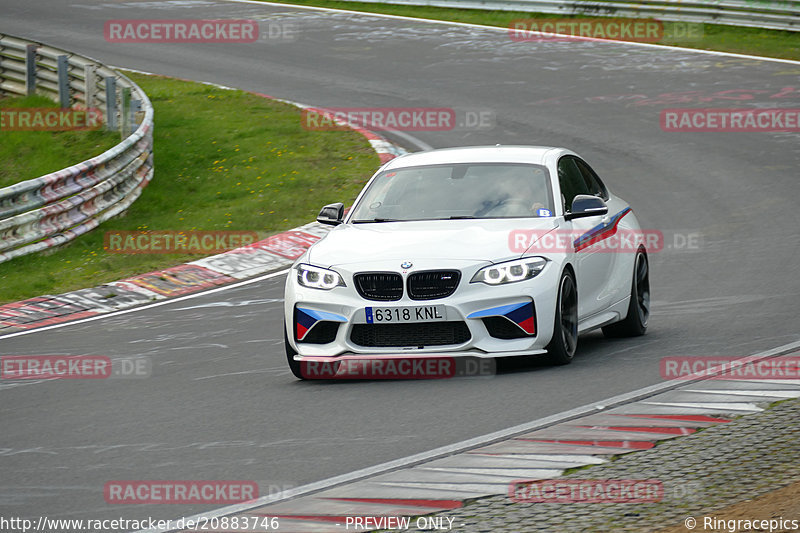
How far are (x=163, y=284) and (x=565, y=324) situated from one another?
5979mm

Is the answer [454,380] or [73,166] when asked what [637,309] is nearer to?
[454,380]

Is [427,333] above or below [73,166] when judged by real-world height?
above

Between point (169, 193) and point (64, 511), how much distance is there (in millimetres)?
13162

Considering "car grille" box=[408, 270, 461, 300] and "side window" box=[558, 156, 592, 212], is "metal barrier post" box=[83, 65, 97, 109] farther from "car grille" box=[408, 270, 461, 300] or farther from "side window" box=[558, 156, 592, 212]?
"car grille" box=[408, 270, 461, 300]

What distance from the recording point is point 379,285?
8.87 m

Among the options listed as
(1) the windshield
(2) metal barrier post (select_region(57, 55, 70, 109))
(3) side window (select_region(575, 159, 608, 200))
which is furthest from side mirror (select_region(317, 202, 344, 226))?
(2) metal barrier post (select_region(57, 55, 70, 109))

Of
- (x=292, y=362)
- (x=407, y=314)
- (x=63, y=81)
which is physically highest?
(x=407, y=314)

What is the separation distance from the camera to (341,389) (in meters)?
8.91

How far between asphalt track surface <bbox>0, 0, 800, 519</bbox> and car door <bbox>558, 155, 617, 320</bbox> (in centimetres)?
41

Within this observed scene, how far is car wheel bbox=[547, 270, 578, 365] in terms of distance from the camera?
8984mm

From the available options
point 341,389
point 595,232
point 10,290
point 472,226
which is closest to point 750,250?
point 595,232

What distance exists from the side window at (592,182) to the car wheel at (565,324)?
1697 mm

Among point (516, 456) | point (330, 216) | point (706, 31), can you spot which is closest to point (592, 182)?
point (330, 216)

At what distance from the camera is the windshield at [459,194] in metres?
9.78
